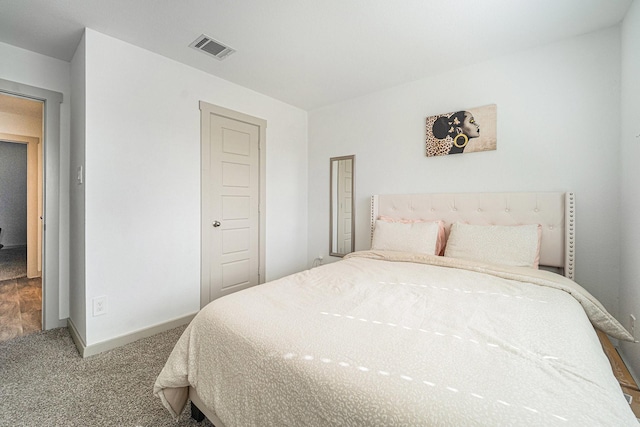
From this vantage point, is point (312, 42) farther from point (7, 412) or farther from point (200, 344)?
point (7, 412)

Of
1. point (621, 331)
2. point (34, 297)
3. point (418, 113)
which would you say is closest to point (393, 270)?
point (621, 331)

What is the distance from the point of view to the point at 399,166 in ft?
10.0

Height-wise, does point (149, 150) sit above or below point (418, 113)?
below

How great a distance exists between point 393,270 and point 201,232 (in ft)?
6.25

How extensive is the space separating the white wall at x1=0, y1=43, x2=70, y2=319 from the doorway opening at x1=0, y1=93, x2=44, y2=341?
0.19 m

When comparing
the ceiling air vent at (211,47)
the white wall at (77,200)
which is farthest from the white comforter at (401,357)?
the ceiling air vent at (211,47)

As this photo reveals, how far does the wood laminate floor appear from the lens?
8.13 feet

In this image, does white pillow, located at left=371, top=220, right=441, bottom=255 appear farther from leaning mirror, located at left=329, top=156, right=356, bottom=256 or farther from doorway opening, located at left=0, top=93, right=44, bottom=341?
doorway opening, located at left=0, top=93, right=44, bottom=341

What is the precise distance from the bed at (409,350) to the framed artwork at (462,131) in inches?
31.4

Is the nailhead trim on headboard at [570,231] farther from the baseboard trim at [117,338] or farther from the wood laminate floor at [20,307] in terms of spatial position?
the wood laminate floor at [20,307]

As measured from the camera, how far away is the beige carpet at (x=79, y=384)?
1471mm

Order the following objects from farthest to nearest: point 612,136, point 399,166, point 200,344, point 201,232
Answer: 1. point 399,166
2. point 201,232
3. point 612,136
4. point 200,344

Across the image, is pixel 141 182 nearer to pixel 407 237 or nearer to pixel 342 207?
pixel 342 207

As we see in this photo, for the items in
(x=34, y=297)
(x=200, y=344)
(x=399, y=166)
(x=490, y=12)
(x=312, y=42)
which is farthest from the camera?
(x=34, y=297)
